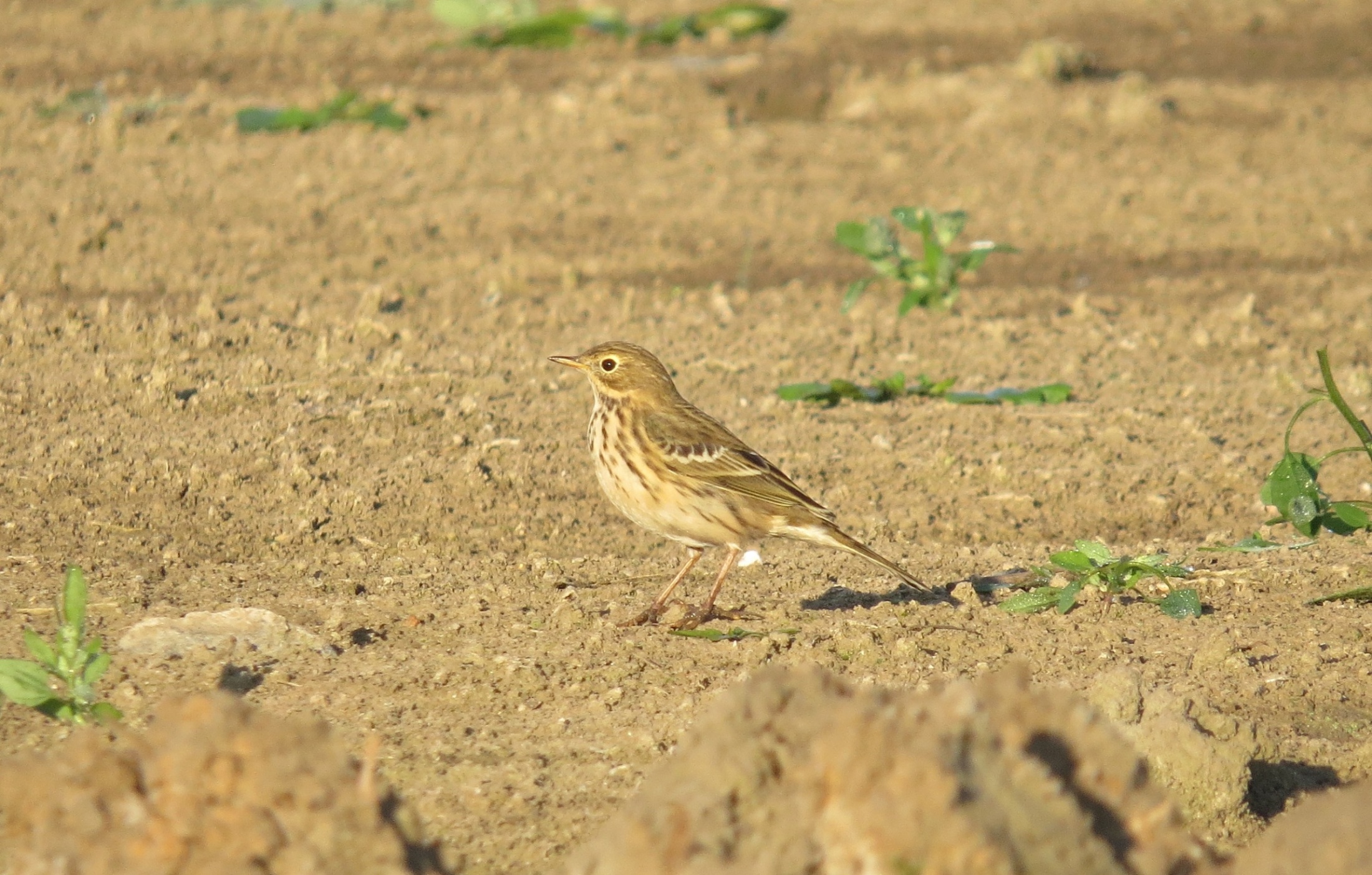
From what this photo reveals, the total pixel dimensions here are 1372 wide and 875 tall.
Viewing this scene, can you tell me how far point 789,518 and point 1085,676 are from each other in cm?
135

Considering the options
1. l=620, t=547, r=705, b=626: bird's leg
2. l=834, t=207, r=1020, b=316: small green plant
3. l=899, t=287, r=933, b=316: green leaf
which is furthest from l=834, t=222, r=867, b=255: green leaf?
l=620, t=547, r=705, b=626: bird's leg

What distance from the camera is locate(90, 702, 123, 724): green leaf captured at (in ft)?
14.6

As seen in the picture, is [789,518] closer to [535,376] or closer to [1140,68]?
[535,376]

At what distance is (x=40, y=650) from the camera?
444 cm

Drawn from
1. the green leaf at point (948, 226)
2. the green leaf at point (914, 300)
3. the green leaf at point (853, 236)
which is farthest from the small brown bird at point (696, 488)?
the green leaf at point (948, 226)

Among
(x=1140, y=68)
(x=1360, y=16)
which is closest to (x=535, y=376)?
(x=1140, y=68)

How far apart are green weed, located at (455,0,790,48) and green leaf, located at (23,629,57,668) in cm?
1168

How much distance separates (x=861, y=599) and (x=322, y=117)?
732 cm

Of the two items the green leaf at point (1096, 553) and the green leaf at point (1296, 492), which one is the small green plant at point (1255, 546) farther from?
the green leaf at point (1096, 553)

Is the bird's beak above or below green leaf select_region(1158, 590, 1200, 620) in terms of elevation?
above

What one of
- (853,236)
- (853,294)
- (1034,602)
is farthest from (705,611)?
(853,236)

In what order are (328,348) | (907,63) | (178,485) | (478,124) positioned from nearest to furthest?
(178,485), (328,348), (478,124), (907,63)

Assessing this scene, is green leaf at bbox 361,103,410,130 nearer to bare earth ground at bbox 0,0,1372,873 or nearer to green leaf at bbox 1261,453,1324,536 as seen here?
bare earth ground at bbox 0,0,1372,873

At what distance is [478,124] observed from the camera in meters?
12.7
